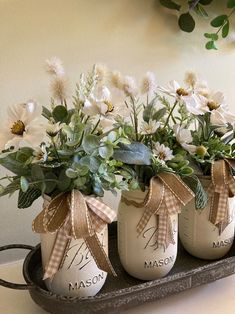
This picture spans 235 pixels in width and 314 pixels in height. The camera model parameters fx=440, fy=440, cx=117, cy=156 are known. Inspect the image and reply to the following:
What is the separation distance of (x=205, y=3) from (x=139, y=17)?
0.57 feet

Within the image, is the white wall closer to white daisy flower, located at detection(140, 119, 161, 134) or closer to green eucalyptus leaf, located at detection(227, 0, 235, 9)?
green eucalyptus leaf, located at detection(227, 0, 235, 9)

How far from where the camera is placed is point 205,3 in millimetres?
1057

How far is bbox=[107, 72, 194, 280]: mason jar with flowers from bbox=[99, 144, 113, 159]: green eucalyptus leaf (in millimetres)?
66

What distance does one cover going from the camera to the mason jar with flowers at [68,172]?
0.65 m

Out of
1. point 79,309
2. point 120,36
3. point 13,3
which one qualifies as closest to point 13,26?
point 13,3

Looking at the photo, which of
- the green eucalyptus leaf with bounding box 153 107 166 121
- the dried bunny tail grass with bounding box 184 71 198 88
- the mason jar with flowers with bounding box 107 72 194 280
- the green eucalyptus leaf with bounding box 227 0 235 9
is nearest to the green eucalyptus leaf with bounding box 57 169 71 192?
the mason jar with flowers with bounding box 107 72 194 280

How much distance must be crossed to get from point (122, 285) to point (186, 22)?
0.62 metres

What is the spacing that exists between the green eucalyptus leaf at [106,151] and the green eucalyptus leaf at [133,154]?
0.04 metres

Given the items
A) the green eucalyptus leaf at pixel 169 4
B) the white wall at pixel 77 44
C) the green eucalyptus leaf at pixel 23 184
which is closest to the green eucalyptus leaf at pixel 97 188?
the green eucalyptus leaf at pixel 23 184

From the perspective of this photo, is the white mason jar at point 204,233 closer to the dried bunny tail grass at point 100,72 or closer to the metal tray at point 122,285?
the metal tray at point 122,285

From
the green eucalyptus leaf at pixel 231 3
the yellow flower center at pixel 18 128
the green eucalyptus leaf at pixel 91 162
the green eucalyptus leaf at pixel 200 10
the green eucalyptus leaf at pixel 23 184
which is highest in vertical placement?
the green eucalyptus leaf at pixel 231 3

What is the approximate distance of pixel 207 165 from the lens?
0.84 m

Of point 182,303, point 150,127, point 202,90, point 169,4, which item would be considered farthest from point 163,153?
point 169,4

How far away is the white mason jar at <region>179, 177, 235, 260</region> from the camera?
852mm
